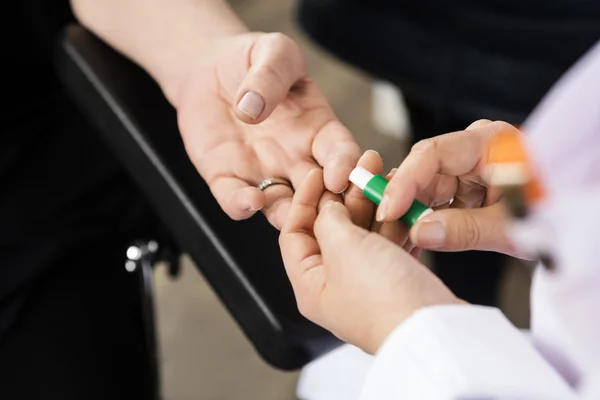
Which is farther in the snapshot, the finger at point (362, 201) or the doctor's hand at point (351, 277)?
the finger at point (362, 201)

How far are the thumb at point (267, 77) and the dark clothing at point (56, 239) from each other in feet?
0.78

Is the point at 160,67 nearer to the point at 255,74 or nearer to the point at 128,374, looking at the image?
the point at 255,74

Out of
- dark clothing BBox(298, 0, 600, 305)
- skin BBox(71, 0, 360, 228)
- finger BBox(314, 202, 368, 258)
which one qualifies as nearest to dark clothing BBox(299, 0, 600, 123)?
dark clothing BBox(298, 0, 600, 305)

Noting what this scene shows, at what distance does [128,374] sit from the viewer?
65cm

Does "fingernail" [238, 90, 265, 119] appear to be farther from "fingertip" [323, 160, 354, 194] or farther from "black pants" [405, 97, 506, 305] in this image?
"black pants" [405, 97, 506, 305]

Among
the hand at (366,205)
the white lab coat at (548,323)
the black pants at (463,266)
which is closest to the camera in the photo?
the white lab coat at (548,323)

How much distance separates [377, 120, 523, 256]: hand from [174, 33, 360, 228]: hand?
0.09 meters

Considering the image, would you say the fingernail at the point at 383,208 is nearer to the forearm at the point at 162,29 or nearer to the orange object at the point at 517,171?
the orange object at the point at 517,171

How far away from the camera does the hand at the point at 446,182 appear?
45cm

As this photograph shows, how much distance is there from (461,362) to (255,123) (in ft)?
1.05

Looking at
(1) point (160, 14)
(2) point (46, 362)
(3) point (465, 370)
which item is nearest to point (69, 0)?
(1) point (160, 14)

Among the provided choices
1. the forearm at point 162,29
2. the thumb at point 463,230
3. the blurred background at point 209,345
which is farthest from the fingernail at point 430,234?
the blurred background at point 209,345

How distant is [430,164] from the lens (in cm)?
Result: 46

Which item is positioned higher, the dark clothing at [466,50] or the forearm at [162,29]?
the forearm at [162,29]
